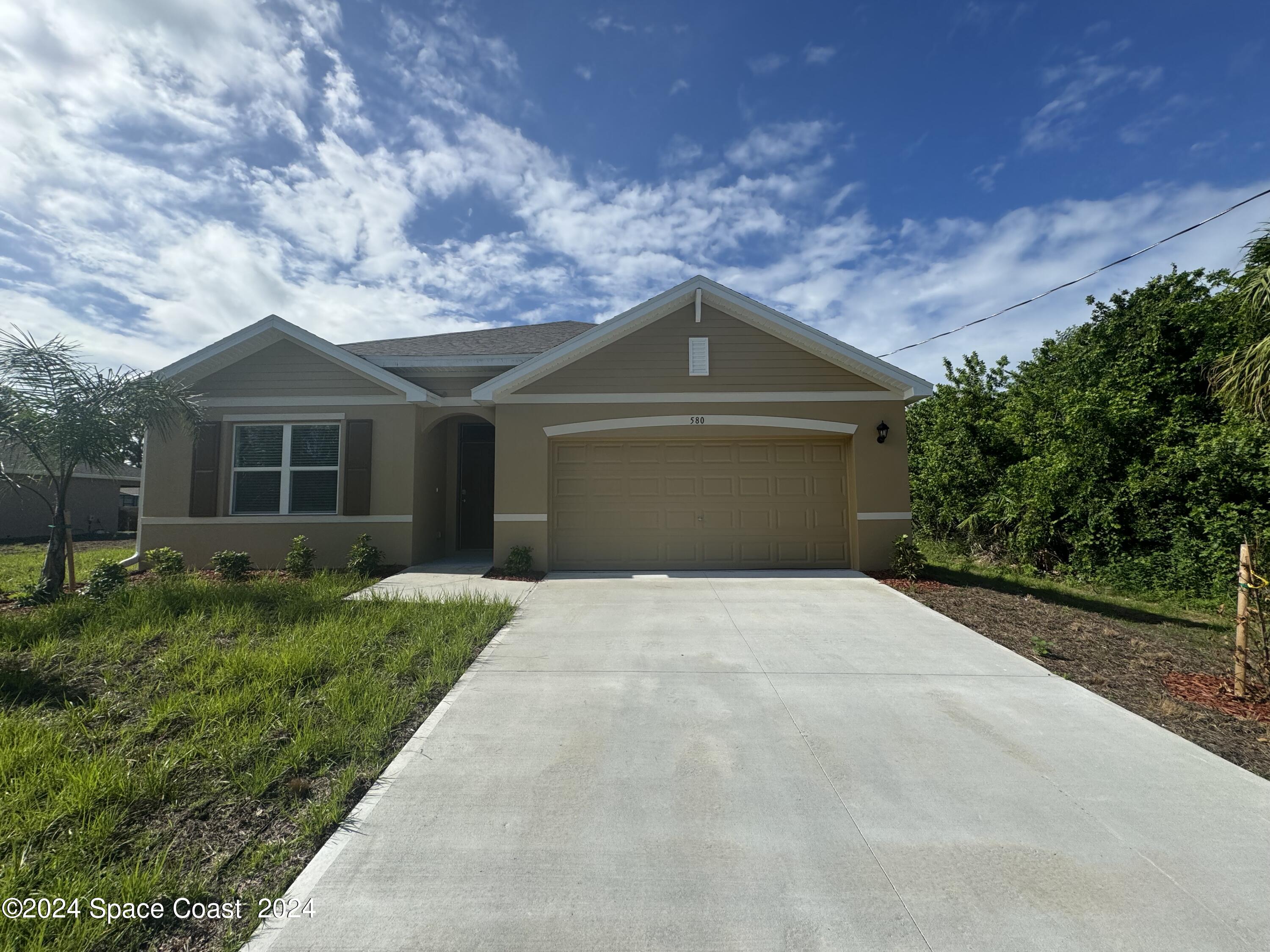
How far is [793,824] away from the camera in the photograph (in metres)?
2.87

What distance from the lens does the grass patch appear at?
24.6 feet

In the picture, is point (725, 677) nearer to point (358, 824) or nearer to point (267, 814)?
point (358, 824)

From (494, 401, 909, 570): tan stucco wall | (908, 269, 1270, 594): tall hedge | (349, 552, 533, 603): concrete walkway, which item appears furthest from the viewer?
(494, 401, 909, 570): tan stucco wall

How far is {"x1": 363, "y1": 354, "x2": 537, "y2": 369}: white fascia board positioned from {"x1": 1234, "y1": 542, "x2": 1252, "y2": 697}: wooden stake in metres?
9.99

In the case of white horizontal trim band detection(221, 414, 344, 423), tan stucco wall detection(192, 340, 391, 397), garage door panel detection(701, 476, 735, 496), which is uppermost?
tan stucco wall detection(192, 340, 391, 397)

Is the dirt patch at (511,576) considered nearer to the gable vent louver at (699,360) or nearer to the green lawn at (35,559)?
the gable vent louver at (699,360)

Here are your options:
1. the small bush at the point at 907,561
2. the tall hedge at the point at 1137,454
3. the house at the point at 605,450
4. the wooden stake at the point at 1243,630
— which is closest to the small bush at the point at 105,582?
the house at the point at 605,450

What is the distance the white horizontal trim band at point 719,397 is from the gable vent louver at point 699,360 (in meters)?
0.34

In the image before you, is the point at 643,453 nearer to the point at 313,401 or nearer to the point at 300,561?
the point at 300,561

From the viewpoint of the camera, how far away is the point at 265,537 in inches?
397

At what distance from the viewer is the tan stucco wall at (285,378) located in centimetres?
1030

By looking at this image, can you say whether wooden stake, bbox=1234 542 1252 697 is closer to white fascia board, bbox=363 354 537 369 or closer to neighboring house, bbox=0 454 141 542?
white fascia board, bbox=363 354 537 369

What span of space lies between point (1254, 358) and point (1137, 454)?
14.5 ft

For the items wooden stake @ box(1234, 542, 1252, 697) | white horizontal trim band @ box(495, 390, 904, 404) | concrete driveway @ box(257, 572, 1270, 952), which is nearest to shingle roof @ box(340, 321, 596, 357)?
white horizontal trim band @ box(495, 390, 904, 404)
